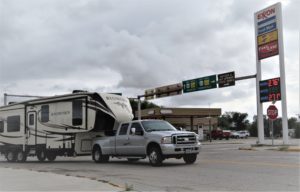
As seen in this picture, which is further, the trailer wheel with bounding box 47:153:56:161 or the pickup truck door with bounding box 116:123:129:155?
the trailer wheel with bounding box 47:153:56:161

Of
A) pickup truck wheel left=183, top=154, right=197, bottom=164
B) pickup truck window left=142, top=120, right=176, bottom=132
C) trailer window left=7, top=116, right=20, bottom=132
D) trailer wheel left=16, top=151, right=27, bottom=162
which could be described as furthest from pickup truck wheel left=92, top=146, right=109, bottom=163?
trailer window left=7, top=116, right=20, bottom=132

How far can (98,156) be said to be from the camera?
74.4ft

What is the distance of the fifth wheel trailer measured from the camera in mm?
22500

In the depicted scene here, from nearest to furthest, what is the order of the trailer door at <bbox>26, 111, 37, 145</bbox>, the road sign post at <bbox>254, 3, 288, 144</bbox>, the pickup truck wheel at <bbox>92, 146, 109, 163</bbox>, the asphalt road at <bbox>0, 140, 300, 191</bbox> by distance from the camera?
1. the asphalt road at <bbox>0, 140, 300, 191</bbox>
2. the pickup truck wheel at <bbox>92, 146, 109, 163</bbox>
3. the trailer door at <bbox>26, 111, 37, 145</bbox>
4. the road sign post at <bbox>254, 3, 288, 144</bbox>

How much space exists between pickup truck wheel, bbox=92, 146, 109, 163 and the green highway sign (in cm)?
2553

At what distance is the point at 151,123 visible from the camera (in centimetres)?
2033

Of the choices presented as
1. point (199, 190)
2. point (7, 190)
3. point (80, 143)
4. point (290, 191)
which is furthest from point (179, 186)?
point (80, 143)

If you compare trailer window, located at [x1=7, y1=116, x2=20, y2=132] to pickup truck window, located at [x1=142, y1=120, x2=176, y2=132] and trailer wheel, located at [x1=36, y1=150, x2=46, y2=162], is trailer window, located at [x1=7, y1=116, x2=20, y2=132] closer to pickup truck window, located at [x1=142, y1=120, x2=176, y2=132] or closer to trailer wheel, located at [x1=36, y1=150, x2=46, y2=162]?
trailer wheel, located at [x1=36, y1=150, x2=46, y2=162]

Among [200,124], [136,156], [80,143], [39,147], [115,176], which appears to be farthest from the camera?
[200,124]

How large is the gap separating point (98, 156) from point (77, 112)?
2329mm

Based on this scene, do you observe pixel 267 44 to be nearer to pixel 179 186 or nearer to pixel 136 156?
pixel 136 156

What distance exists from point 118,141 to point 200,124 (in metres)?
58.1

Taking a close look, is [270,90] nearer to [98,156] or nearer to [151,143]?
[98,156]

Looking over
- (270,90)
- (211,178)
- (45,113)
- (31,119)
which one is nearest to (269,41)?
(270,90)
